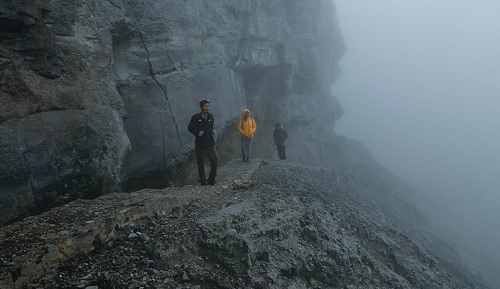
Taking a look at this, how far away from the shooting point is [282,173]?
12.6 m

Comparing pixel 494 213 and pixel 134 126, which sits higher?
pixel 134 126

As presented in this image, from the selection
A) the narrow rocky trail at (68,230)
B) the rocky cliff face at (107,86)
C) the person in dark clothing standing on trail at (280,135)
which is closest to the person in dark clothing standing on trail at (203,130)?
the narrow rocky trail at (68,230)

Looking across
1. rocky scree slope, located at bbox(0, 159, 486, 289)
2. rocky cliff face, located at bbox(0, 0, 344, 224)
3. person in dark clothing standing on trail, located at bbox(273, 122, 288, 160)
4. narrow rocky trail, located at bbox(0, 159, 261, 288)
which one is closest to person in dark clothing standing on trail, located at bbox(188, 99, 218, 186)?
rocky scree slope, located at bbox(0, 159, 486, 289)

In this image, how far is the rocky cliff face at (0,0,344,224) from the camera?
6875 mm

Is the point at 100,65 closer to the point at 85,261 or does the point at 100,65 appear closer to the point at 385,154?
the point at 85,261

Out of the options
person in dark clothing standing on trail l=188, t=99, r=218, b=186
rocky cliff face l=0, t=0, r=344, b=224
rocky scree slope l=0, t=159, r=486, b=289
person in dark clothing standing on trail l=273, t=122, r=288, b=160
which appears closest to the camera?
rocky scree slope l=0, t=159, r=486, b=289

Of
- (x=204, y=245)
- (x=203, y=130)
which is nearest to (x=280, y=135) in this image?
(x=203, y=130)

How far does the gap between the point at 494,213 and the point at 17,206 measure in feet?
196

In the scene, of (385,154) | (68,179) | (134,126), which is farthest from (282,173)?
(385,154)

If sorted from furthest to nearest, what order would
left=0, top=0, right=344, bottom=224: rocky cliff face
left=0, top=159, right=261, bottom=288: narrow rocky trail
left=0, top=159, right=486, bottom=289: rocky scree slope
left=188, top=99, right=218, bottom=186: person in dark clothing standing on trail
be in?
1. left=188, top=99, right=218, bottom=186: person in dark clothing standing on trail
2. left=0, top=0, right=344, bottom=224: rocky cliff face
3. left=0, top=159, right=486, bottom=289: rocky scree slope
4. left=0, top=159, right=261, bottom=288: narrow rocky trail

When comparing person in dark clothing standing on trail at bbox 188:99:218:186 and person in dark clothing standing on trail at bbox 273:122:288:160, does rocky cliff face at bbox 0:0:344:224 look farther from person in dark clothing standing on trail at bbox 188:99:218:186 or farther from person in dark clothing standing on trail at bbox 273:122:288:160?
person in dark clothing standing on trail at bbox 273:122:288:160

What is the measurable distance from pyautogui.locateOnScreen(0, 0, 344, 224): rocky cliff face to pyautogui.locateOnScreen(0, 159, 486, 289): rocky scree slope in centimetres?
107

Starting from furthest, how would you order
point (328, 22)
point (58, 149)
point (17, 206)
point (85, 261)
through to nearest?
1. point (328, 22)
2. point (58, 149)
3. point (17, 206)
4. point (85, 261)

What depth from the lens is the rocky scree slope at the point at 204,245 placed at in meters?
4.80
